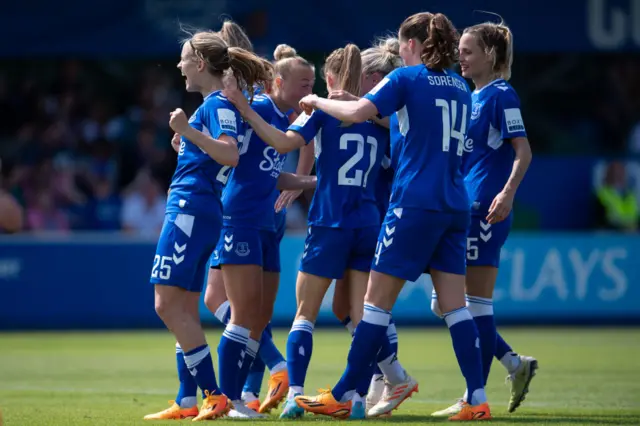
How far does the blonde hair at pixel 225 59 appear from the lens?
21.7 ft

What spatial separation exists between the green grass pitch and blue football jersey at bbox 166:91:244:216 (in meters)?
1.27

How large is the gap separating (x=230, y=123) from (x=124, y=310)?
9107mm

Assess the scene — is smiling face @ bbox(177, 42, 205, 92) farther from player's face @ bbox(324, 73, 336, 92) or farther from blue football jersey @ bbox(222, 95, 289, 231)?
player's face @ bbox(324, 73, 336, 92)

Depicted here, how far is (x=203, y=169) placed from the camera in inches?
258

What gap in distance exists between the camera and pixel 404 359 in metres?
11.4

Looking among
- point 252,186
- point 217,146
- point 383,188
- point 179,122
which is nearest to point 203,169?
point 217,146

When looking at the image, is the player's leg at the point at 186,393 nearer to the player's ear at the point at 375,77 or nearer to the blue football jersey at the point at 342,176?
the blue football jersey at the point at 342,176

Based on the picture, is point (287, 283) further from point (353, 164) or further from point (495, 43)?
point (353, 164)

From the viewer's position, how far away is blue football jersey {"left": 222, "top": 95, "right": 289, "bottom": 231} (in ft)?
22.9

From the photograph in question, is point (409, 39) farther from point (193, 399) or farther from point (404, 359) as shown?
point (404, 359)

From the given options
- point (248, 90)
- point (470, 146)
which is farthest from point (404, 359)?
point (248, 90)

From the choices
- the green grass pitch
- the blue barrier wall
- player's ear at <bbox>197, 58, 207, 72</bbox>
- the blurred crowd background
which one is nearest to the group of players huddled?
player's ear at <bbox>197, 58, 207, 72</bbox>

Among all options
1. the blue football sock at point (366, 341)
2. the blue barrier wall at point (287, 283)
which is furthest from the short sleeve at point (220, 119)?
the blue barrier wall at point (287, 283)

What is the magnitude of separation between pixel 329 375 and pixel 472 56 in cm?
351
